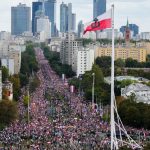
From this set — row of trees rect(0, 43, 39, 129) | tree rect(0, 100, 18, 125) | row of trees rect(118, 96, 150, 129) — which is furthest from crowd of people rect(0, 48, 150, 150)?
row of trees rect(118, 96, 150, 129)

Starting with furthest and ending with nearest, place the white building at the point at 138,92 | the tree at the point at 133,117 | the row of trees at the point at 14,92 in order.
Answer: the white building at the point at 138,92 → the row of trees at the point at 14,92 → the tree at the point at 133,117

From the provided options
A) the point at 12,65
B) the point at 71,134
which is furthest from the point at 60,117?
the point at 12,65

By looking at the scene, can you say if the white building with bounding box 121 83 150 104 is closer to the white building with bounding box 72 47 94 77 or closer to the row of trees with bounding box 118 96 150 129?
the row of trees with bounding box 118 96 150 129

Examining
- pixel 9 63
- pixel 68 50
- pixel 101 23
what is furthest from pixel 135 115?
pixel 68 50

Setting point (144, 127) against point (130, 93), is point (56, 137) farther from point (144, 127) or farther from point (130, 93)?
point (130, 93)

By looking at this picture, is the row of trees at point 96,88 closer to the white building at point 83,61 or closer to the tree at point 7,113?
the tree at point 7,113

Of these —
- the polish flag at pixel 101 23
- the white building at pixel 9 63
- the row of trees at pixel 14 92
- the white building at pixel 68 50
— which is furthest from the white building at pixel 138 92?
the white building at pixel 68 50

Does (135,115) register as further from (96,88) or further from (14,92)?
(14,92)
